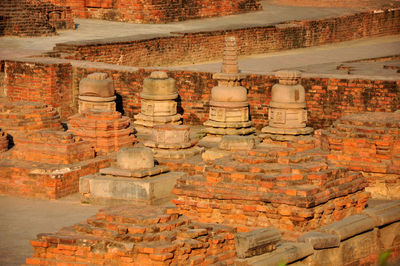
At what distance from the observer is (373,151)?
1329 cm

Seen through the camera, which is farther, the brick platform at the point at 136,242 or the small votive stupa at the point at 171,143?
the small votive stupa at the point at 171,143

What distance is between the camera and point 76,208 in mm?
12773

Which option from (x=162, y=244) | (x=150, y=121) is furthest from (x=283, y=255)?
(x=150, y=121)

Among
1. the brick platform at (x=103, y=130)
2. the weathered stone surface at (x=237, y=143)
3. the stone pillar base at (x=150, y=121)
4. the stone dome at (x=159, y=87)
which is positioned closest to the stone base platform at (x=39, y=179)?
the brick platform at (x=103, y=130)

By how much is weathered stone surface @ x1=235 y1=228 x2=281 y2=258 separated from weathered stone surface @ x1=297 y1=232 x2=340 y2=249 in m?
0.63

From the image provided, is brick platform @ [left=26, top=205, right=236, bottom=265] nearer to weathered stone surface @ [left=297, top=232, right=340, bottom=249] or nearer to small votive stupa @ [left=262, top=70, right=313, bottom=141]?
weathered stone surface @ [left=297, top=232, right=340, bottom=249]

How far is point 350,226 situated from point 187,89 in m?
7.96

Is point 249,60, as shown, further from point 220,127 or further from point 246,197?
point 246,197

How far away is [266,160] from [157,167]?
7.91 feet

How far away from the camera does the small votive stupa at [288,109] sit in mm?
15523

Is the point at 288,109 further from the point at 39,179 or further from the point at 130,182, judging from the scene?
the point at 39,179

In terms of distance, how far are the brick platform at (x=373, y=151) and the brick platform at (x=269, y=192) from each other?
189 centimetres

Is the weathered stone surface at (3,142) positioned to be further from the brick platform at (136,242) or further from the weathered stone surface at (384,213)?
the weathered stone surface at (384,213)

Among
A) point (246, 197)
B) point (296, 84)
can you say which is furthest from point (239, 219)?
point (296, 84)
